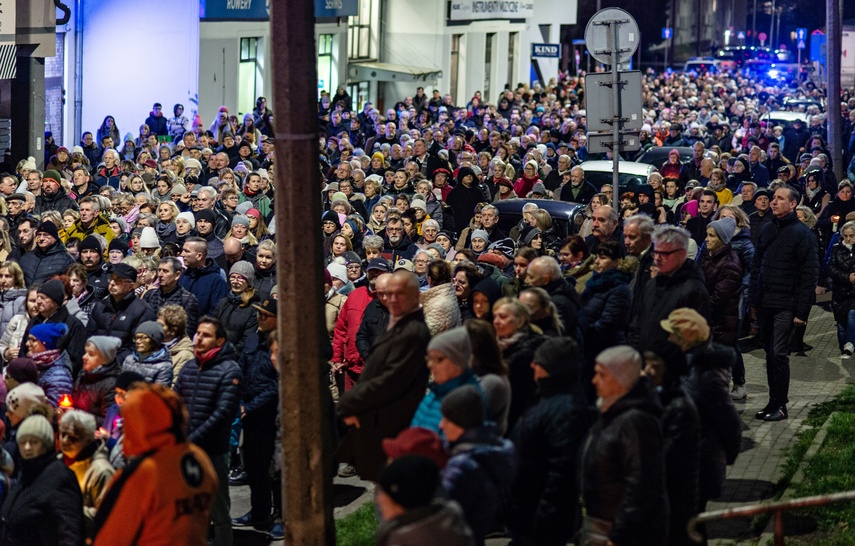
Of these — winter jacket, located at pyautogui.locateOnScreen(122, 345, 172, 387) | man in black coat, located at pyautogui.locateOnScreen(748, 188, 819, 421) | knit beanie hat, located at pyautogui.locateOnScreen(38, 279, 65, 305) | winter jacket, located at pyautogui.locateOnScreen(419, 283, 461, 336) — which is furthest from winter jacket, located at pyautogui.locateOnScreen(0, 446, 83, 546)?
man in black coat, located at pyautogui.locateOnScreen(748, 188, 819, 421)

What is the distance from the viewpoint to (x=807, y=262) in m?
12.3

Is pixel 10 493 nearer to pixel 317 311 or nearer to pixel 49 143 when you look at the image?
pixel 317 311

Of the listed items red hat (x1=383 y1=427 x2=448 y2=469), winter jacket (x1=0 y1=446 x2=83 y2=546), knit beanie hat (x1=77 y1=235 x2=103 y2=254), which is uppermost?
knit beanie hat (x1=77 y1=235 x2=103 y2=254)

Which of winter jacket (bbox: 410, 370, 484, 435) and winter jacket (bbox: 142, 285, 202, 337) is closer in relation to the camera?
winter jacket (bbox: 410, 370, 484, 435)

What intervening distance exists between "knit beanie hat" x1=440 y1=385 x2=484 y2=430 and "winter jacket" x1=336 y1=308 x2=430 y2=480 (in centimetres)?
165

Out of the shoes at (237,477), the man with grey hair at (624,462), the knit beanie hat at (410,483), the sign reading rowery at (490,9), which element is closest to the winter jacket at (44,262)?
the shoes at (237,477)

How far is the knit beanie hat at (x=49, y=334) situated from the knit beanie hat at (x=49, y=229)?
355 cm

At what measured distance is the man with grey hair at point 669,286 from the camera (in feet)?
A: 31.1

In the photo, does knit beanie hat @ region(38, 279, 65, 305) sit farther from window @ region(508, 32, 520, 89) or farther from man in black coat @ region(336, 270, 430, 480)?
window @ region(508, 32, 520, 89)

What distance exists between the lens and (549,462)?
7215 millimetres

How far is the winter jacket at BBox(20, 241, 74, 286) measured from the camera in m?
13.0

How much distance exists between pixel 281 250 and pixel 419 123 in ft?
88.3

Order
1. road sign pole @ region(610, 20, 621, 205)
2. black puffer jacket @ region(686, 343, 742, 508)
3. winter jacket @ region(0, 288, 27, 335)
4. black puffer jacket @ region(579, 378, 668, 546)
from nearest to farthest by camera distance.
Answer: black puffer jacket @ region(579, 378, 668, 546), black puffer jacket @ region(686, 343, 742, 508), winter jacket @ region(0, 288, 27, 335), road sign pole @ region(610, 20, 621, 205)

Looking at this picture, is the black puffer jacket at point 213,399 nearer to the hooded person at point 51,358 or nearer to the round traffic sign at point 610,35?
the hooded person at point 51,358
